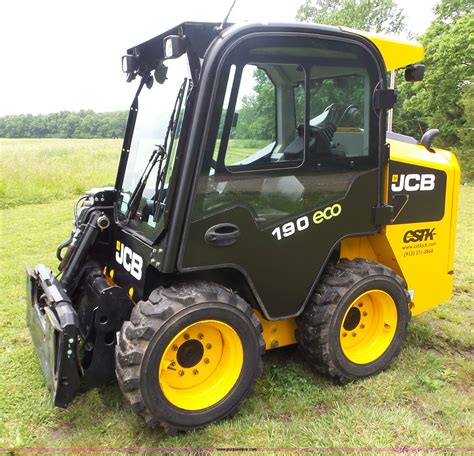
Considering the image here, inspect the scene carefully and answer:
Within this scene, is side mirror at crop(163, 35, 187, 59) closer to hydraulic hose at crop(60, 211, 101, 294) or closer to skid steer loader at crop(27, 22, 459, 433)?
skid steer loader at crop(27, 22, 459, 433)

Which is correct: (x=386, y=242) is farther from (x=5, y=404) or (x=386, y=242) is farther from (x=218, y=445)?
(x=5, y=404)

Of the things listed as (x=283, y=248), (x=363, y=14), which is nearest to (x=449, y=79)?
(x=363, y=14)

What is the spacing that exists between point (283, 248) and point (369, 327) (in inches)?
42.7

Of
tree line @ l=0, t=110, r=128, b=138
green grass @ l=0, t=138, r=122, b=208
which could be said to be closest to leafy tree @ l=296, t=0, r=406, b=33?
tree line @ l=0, t=110, r=128, b=138

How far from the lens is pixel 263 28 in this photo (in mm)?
2672

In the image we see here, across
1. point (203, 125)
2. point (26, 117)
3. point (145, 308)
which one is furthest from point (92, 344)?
point (26, 117)

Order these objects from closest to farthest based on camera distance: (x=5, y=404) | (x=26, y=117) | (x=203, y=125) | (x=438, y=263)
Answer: (x=203, y=125) → (x=5, y=404) → (x=438, y=263) → (x=26, y=117)

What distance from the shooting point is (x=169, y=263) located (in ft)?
8.84

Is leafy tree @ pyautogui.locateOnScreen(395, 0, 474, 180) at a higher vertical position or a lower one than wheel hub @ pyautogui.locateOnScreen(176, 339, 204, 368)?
higher

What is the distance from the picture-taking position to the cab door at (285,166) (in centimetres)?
273

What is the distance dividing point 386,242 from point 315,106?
115cm

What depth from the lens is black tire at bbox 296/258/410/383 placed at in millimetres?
3182

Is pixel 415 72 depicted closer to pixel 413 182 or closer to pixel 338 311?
pixel 413 182

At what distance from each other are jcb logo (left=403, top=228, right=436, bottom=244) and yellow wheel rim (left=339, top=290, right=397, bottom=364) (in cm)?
47
